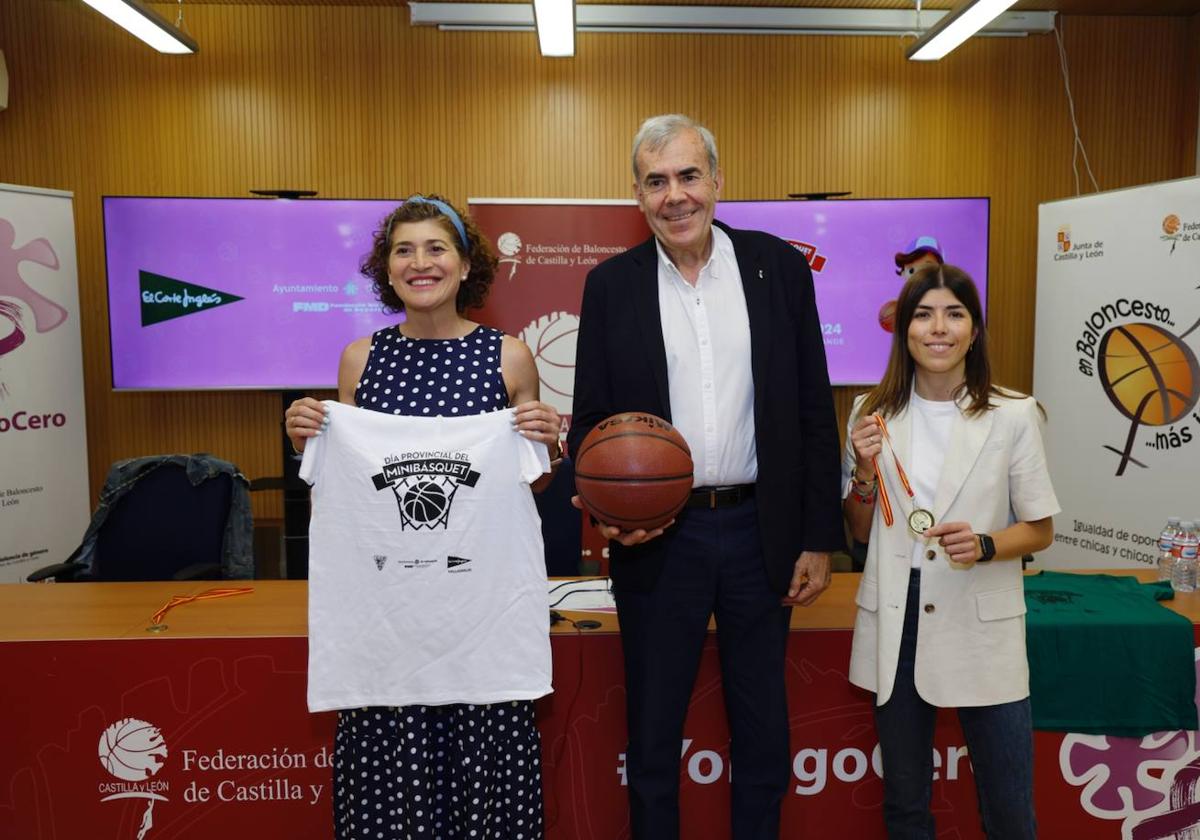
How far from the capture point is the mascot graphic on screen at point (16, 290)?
4.77 meters

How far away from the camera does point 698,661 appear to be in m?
1.98

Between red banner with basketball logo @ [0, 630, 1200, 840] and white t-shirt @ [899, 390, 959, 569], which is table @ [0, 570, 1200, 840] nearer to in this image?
red banner with basketball logo @ [0, 630, 1200, 840]

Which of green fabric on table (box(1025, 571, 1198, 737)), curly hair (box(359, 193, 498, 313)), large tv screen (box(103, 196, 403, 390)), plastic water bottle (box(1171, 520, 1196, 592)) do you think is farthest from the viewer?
large tv screen (box(103, 196, 403, 390))

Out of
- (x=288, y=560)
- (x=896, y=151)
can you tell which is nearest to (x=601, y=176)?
(x=896, y=151)

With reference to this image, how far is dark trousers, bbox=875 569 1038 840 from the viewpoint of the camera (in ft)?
6.13

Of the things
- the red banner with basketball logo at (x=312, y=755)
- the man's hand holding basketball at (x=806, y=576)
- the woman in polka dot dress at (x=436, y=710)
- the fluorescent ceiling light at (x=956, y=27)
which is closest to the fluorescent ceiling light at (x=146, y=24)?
the woman in polka dot dress at (x=436, y=710)

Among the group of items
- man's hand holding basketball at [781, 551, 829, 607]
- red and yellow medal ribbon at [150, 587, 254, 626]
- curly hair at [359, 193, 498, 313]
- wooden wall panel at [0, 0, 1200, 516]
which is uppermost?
wooden wall panel at [0, 0, 1200, 516]

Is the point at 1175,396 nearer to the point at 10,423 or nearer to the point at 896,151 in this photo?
the point at 896,151

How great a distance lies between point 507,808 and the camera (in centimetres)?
187

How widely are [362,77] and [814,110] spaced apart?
126 inches

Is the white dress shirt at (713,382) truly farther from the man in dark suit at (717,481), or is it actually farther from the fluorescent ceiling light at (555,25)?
the fluorescent ceiling light at (555,25)

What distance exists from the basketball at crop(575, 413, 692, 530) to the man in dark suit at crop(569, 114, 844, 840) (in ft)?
0.36

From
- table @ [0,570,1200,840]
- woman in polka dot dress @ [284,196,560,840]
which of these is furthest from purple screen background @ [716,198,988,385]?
woman in polka dot dress @ [284,196,560,840]

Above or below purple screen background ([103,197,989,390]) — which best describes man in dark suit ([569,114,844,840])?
below
